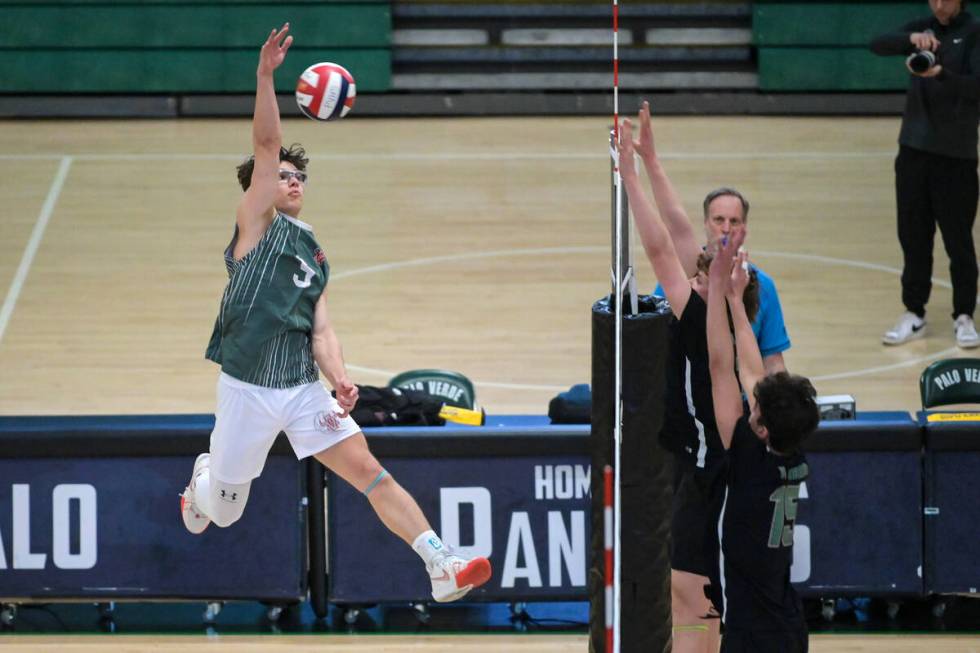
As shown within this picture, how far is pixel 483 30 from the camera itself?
19.3 m

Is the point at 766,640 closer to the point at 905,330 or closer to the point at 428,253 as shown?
the point at 905,330

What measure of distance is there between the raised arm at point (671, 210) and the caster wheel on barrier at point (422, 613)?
210cm

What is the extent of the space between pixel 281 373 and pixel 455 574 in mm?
1061

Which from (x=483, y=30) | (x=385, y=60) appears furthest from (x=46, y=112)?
(x=483, y=30)

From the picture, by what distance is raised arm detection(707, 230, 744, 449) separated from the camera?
202 inches

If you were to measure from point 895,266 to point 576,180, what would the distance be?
3921 millimetres

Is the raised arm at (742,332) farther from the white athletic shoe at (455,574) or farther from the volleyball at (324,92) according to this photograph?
the volleyball at (324,92)

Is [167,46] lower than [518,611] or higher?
higher

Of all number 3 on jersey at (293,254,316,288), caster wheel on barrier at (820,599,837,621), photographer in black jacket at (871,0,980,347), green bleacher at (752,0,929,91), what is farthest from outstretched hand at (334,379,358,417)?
green bleacher at (752,0,929,91)

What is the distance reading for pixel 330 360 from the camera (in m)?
6.07

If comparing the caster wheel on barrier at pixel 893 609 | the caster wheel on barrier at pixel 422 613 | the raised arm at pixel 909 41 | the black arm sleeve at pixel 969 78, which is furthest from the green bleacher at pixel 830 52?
the caster wheel on barrier at pixel 422 613

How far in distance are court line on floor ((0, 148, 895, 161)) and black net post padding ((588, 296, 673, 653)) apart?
11689 millimetres

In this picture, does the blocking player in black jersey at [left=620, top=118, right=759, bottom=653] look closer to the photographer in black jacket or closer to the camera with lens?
the camera with lens

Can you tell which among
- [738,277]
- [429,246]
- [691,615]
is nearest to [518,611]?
[691,615]
